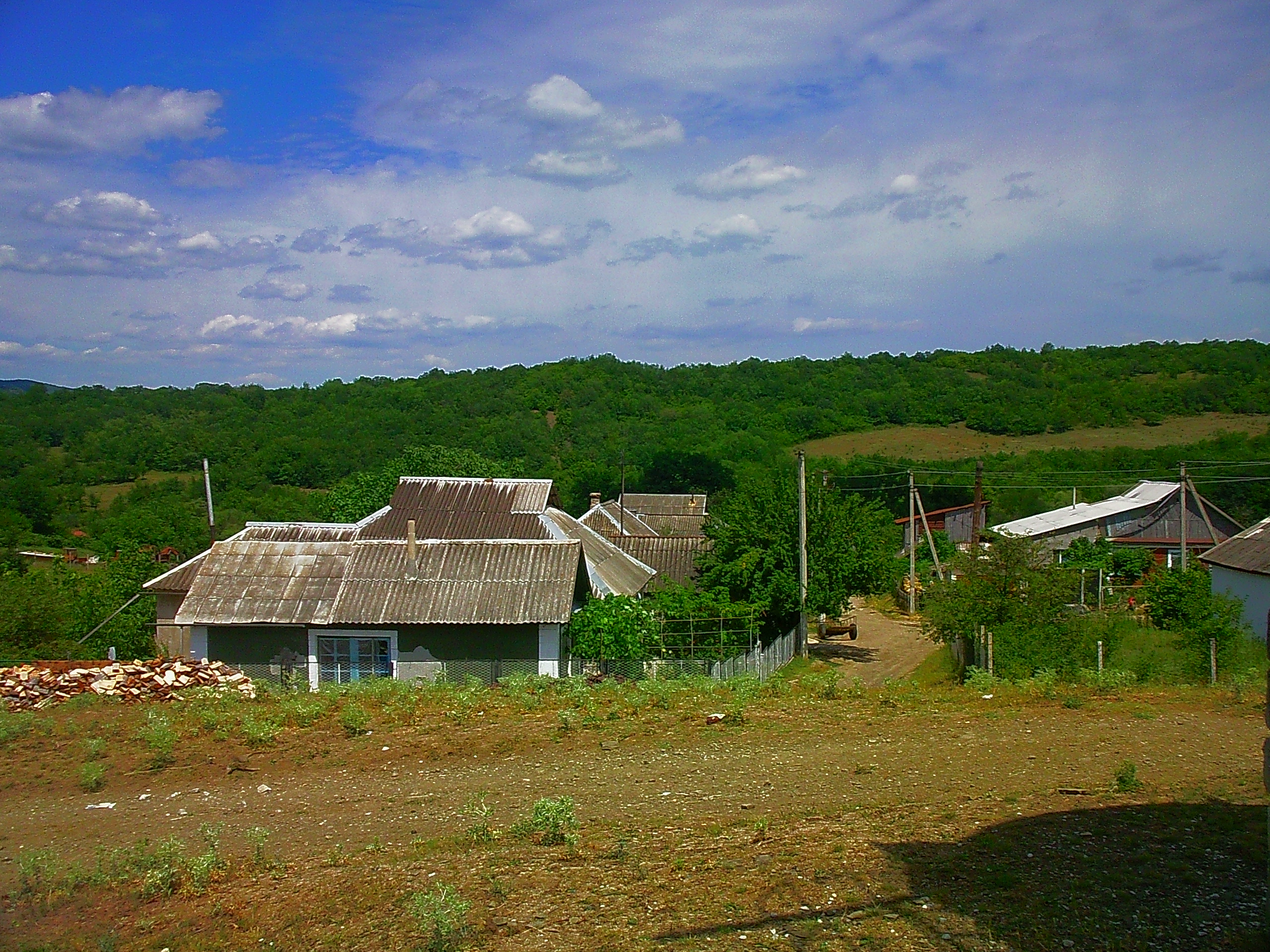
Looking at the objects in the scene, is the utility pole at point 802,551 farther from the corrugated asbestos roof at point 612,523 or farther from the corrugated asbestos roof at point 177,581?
the corrugated asbestos roof at point 177,581

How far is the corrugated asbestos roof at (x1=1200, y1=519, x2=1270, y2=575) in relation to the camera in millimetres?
26609

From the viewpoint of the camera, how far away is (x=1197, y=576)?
2631 cm

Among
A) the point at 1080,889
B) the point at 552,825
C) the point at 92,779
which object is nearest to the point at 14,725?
the point at 92,779

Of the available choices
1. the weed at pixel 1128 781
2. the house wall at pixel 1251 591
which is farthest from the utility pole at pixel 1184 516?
the weed at pixel 1128 781

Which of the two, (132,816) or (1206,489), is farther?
(1206,489)

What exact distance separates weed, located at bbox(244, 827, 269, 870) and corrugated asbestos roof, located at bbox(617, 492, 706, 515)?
50.0 metres

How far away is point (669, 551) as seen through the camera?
34625 mm

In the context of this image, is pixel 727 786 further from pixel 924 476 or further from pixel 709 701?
pixel 924 476

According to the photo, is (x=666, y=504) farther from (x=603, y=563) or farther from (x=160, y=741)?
(x=160, y=741)

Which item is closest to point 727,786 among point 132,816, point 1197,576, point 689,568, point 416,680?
point 132,816

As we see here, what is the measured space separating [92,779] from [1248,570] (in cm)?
2755

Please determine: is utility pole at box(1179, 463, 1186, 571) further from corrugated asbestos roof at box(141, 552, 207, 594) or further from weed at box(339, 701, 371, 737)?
corrugated asbestos roof at box(141, 552, 207, 594)

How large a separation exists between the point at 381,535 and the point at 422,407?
243ft

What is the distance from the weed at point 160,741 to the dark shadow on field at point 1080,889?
8.56 metres
